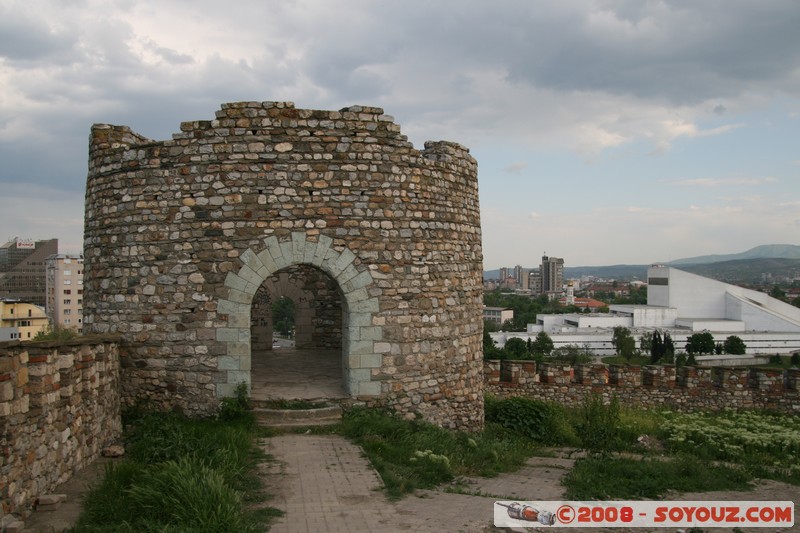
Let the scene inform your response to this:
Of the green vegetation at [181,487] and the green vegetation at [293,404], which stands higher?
the green vegetation at [293,404]

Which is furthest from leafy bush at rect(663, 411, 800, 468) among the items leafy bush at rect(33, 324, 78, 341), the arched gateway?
leafy bush at rect(33, 324, 78, 341)

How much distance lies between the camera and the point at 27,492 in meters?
5.57

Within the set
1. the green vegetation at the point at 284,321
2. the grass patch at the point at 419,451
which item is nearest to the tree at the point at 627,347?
the green vegetation at the point at 284,321

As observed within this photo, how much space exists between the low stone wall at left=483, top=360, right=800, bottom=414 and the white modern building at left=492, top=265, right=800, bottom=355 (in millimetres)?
55630

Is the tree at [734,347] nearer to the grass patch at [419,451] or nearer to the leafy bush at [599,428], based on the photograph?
the leafy bush at [599,428]

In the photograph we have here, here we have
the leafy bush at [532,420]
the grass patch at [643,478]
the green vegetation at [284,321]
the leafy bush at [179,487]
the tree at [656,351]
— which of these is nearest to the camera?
the leafy bush at [179,487]

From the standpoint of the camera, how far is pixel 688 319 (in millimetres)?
91000

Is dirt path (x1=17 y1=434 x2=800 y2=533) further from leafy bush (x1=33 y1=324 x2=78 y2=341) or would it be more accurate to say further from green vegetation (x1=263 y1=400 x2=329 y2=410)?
leafy bush (x1=33 y1=324 x2=78 y2=341)

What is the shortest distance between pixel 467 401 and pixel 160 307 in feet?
16.6

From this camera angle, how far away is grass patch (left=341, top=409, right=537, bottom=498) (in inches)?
Answer: 273

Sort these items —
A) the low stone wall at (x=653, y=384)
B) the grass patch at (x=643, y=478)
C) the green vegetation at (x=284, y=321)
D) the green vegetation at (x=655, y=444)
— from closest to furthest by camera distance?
the grass patch at (x=643, y=478) → the green vegetation at (x=655, y=444) → the low stone wall at (x=653, y=384) → the green vegetation at (x=284, y=321)

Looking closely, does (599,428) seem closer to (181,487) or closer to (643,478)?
(643,478)

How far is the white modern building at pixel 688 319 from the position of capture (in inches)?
2928

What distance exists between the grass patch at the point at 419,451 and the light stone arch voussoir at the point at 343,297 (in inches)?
27.5
